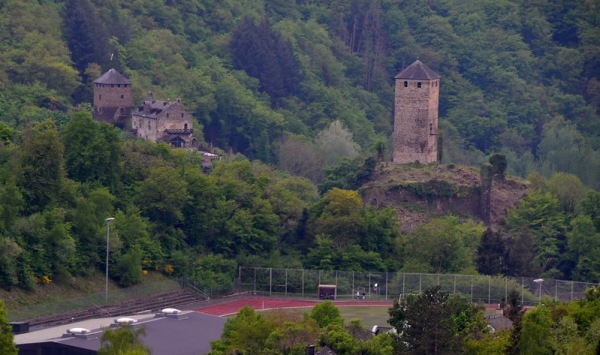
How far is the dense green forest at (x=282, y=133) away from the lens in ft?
353

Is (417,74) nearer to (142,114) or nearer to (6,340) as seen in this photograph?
(142,114)

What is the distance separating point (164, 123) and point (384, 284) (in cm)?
2454

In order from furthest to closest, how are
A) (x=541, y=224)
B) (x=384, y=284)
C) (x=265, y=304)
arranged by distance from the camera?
(x=541, y=224) → (x=384, y=284) → (x=265, y=304)

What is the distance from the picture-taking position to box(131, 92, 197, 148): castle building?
130125 millimetres

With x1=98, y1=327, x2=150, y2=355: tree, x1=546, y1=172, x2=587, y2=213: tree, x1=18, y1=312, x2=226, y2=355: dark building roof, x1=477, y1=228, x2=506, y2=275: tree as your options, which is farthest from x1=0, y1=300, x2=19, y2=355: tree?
x1=546, y1=172, x2=587, y2=213: tree

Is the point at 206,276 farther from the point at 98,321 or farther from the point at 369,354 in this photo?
the point at 369,354

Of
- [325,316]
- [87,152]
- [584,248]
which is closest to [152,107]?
[87,152]

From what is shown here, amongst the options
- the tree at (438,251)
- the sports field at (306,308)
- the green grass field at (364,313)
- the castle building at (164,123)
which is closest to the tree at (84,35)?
the castle building at (164,123)

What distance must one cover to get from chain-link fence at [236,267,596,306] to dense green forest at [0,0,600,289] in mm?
1359

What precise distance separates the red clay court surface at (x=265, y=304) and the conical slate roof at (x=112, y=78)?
28156 millimetres

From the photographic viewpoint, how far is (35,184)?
345ft

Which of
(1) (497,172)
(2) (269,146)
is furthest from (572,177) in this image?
(2) (269,146)

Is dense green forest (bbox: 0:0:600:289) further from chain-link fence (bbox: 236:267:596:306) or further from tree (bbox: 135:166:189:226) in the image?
chain-link fence (bbox: 236:267:596:306)

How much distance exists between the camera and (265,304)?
106 metres
